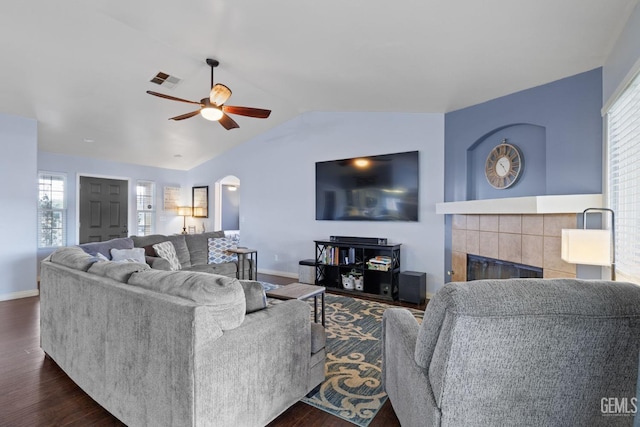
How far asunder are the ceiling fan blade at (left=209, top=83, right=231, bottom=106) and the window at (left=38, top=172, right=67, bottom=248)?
14.7 ft

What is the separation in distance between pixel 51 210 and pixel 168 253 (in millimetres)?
3137

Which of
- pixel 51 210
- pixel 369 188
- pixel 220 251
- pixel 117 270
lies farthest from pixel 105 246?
pixel 369 188

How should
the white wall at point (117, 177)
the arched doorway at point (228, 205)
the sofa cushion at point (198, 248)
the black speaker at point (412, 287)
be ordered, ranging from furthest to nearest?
the arched doorway at point (228, 205)
the white wall at point (117, 177)
the sofa cushion at point (198, 248)
the black speaker at point (412, 287)

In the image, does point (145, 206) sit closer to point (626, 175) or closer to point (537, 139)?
point (537, 139)

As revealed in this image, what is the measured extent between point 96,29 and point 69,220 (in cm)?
426

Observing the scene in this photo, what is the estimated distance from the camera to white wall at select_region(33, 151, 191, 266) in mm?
5727

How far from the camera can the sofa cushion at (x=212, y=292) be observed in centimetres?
144

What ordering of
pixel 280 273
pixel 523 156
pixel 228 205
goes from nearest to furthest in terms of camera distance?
pixel 523 156 < pixel 280 273 < pixel 228 205

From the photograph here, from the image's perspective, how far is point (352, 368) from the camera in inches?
97.0

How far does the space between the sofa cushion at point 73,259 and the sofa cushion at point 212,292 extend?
2.97ft

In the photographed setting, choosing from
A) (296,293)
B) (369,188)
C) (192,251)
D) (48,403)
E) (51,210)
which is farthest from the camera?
(51,210)

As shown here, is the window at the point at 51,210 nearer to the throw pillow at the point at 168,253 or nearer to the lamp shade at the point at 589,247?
the throw pillow at the point at 168,253

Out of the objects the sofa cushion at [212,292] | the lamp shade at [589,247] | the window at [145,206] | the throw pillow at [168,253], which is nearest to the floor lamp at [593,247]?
the lamp shade at [589,247]

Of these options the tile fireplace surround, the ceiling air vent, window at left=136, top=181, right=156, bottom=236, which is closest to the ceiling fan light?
the ceiling air vent
